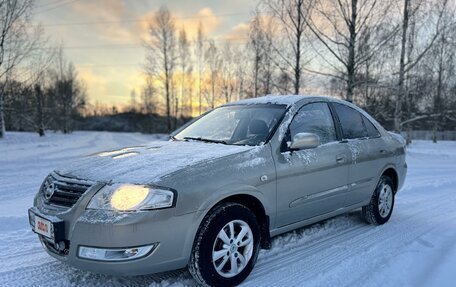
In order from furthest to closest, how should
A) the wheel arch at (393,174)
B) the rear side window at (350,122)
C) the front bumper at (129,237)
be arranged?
the wheel arch at (393,174) → the rear side window at (350,122) → the front bumper at (129,237)

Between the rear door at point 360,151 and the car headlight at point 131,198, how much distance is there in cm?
269

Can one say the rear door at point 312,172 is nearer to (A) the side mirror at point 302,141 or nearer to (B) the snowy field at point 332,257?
(A) the side mirror at point 302,141

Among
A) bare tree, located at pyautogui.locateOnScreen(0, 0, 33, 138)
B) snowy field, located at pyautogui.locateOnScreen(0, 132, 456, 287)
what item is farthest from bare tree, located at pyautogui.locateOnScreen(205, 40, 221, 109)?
snowy field, located at pyautogui.locateOnScreen(0, 132, 456, 287)

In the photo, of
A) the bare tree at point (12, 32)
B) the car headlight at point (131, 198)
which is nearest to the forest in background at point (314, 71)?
the bare tree at point (12, 32)

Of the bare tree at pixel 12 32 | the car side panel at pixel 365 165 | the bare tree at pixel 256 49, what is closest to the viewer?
the car side panel at pixel 365 165

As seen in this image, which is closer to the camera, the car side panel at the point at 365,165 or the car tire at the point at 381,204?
the car side panel at the point at 365,165

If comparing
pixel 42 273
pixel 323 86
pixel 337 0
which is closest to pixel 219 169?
pixel 42 273

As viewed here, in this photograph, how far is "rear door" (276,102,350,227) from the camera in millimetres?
3828

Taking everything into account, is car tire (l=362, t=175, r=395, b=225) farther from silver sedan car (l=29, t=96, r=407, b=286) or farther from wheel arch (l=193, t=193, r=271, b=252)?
wheel arch (l=193, t=193, r=271, b=252)

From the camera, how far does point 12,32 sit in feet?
64.6

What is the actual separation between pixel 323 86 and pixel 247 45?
1111cm

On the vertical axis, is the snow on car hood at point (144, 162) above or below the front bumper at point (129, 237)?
above

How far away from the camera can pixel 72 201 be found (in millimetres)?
3043

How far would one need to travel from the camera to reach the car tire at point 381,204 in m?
5.28
